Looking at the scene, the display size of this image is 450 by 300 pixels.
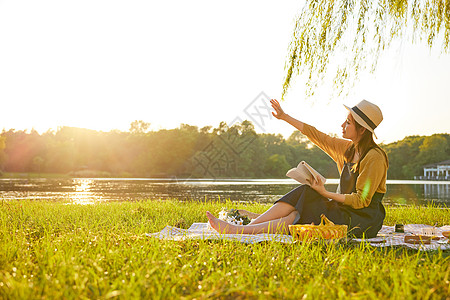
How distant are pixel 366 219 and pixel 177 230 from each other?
5.68 feet

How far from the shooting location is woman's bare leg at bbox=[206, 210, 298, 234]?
361 cm

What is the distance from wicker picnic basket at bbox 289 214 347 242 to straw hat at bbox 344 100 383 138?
2.87 ft

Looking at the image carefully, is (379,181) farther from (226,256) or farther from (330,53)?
(330,53)

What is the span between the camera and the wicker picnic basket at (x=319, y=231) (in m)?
3.22

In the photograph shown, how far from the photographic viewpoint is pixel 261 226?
362 cm

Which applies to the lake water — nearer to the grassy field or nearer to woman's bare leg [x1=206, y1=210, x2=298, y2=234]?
woman's bare leg [x1=206, y1=210, x2=298, y2=234]

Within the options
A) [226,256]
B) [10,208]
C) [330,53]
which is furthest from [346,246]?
[10,208]

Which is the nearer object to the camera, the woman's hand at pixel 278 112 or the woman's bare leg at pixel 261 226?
the woman's bare leg at pixel 261 226

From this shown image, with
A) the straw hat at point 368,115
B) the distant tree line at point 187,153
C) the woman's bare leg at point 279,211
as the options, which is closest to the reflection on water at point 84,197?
the woman's bare leg at point 279,211

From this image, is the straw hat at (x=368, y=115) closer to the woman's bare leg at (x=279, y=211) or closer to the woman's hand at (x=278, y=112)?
the woman's hand at (x=278, y=112)

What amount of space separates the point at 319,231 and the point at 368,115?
110 centimetres

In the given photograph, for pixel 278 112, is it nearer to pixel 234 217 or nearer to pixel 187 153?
pixel 234 217

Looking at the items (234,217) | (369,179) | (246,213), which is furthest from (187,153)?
(369,179)

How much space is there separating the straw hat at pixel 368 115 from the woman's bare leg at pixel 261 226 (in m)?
0.97
